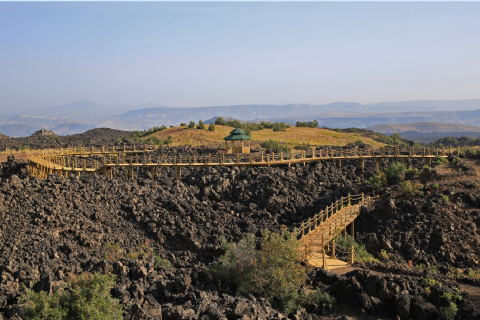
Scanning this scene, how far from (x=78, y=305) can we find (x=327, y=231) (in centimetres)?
1247

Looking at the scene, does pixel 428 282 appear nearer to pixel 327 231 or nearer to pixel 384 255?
pixel 327 231

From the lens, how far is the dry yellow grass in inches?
2138

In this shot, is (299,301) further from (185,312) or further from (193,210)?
(193,210)

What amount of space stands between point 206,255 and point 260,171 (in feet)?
31.9

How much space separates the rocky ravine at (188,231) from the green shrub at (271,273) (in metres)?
0.46

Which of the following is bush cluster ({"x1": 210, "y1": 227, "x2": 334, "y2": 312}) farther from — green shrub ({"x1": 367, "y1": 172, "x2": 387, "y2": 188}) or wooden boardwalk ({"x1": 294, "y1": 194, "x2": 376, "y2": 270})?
green shrub ({"x1": 367, "y1": 172, "x2": 387, "y2": 188})

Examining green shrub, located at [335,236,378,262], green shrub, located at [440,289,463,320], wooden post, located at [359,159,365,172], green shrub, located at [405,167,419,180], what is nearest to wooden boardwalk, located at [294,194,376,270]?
green shrub, located at [335,236,378,262]

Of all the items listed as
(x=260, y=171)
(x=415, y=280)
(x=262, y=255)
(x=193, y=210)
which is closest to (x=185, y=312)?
(x=262, y=255)

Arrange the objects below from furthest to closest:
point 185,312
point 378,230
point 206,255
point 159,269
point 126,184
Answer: point 126,184 < point 378,230 < point 206,255 < point 159,269 < point 185,312

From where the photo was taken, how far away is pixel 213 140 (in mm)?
54500

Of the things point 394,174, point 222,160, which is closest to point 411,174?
point 394,174

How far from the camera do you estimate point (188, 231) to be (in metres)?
23.5

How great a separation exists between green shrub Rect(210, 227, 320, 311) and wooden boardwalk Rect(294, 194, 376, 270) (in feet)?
7.45

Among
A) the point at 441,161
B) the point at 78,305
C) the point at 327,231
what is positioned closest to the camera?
the point at 78,305
